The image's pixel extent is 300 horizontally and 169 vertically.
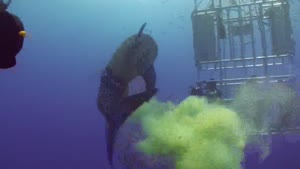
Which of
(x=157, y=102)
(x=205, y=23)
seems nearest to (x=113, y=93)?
(x=157, y=102)

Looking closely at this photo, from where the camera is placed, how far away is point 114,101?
4617 millimetres

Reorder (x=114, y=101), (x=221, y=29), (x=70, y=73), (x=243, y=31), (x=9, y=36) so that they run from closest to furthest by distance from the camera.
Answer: (x=9, y=36), (x=114, y=101), (x=221, y=29), (x=243, y=31), (x=70, y=73)

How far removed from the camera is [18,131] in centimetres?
2970

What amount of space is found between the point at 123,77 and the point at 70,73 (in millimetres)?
39411

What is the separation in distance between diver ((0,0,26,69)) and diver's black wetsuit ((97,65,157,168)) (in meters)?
2.02

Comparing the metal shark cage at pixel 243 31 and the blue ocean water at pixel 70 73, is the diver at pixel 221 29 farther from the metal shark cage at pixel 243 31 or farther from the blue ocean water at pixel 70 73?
the blue ocean water at pixel 70 73

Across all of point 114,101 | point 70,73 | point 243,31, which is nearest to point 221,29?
point 243,31

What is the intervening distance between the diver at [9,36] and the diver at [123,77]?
2020 mm

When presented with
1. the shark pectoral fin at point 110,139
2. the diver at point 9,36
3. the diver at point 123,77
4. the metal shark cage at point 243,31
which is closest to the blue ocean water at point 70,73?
the metal shark cage at point 243,31

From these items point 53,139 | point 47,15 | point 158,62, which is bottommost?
point 53,139

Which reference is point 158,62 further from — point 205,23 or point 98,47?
point 205,23

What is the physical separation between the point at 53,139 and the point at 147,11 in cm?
1647

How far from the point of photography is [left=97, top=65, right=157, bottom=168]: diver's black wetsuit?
4548 millimetres

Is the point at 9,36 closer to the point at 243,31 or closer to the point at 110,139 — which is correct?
the point at 110,139
